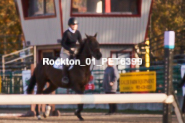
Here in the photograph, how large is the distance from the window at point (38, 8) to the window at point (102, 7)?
1695mm

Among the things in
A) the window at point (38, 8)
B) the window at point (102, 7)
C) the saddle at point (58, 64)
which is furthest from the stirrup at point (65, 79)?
the window at point (38, 8)

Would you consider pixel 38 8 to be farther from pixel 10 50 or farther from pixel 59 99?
pixel 59 99

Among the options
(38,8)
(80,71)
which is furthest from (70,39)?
(38,8)

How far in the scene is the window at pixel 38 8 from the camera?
33.8 m

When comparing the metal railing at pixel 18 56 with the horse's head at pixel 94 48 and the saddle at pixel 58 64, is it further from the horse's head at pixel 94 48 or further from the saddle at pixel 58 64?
the horse's head at pixel 94 48

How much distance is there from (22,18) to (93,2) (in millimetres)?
5222

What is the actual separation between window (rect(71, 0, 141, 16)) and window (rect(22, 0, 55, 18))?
170 cm

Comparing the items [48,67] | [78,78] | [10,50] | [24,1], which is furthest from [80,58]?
[10,50]

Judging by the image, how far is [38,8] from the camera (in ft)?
113

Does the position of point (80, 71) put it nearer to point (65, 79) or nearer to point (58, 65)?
point (65, 79)

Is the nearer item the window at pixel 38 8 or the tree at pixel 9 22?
the window at pixel 38 8

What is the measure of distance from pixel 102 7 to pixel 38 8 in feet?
13.6

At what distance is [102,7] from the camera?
32.8 metres

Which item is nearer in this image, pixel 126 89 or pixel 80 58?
pixel 80 58
